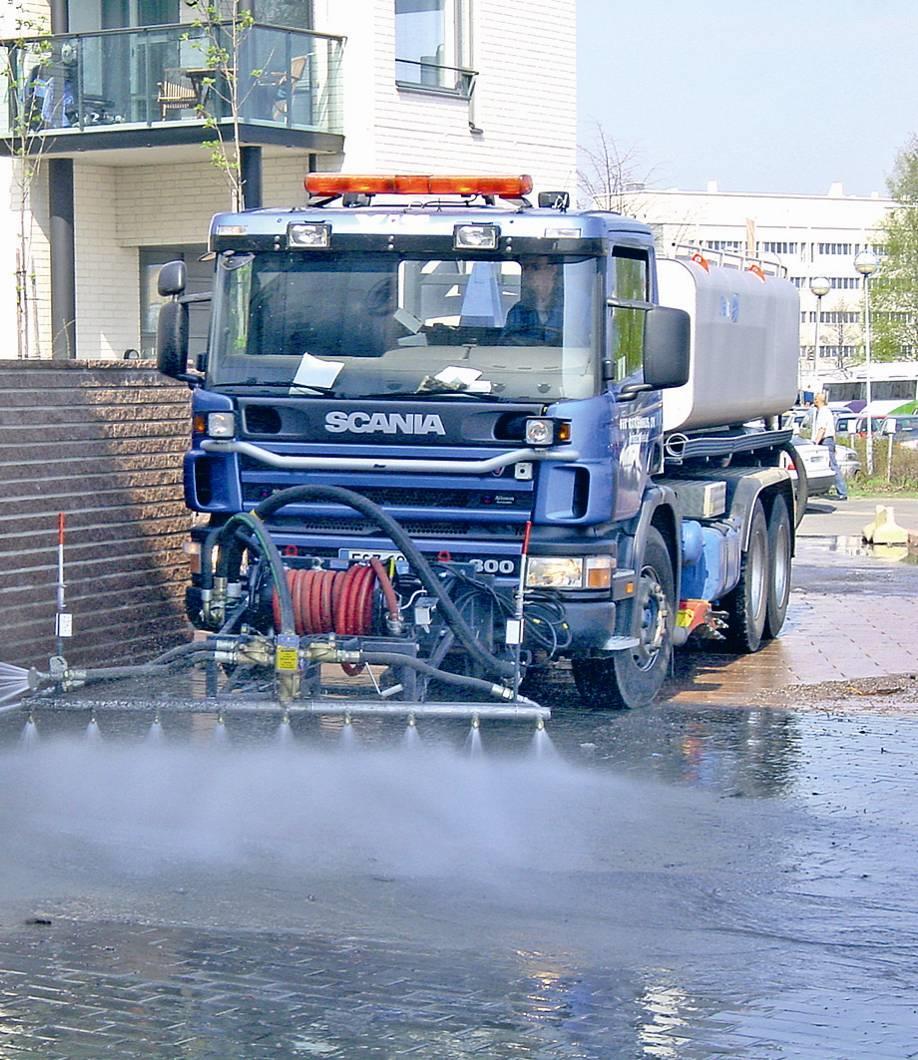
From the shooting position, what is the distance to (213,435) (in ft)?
34.3

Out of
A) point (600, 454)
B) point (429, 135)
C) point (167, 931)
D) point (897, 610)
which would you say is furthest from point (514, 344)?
point (429, 135)

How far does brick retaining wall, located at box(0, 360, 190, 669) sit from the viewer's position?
11719mm

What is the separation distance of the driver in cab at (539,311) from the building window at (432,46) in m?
15.5

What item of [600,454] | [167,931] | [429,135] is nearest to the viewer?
[167,931]

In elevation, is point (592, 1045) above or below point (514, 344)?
below

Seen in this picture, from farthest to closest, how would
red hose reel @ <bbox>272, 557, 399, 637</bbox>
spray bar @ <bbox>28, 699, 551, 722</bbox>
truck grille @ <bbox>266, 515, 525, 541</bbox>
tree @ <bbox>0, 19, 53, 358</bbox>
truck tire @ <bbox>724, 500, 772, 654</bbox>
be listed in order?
tree @ <bbox>0, 19, 53, 358</bbox> → truck tire @ <bbox>724, 500, 772, 654</bbox> → truck grille @ <bbox>266, 515, 525, 541</bbox> → red hose reel @ <bbox>272, 557, 399, 637</bbox> → spray bar @ <bbox>28, 699, 551, 722</bbox>

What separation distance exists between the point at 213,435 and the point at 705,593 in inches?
149

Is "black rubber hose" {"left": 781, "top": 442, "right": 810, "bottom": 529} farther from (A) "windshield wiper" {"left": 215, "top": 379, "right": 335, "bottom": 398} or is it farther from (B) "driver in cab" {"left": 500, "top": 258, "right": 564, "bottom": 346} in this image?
(A) "windshield wiper" {"left": 215, "top": 379, "right": 335, "bottom": 398}

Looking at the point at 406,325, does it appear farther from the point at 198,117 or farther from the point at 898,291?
the point at 898,291

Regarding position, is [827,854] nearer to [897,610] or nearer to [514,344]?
[514,344]

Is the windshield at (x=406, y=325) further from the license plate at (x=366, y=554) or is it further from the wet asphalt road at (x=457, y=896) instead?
the wet asphalt road at (x=457, y=896)

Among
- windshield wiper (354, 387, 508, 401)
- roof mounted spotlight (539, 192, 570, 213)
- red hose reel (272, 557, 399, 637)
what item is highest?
roof mounted spotlight (539, 192, 570, 213)

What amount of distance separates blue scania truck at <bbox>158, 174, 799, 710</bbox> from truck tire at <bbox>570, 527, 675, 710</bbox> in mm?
270

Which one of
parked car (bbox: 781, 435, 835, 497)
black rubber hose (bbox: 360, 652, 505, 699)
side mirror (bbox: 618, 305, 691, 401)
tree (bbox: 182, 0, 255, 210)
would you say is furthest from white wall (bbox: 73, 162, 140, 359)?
black rubber hose (bbox: 360, 652, 505, 699)
